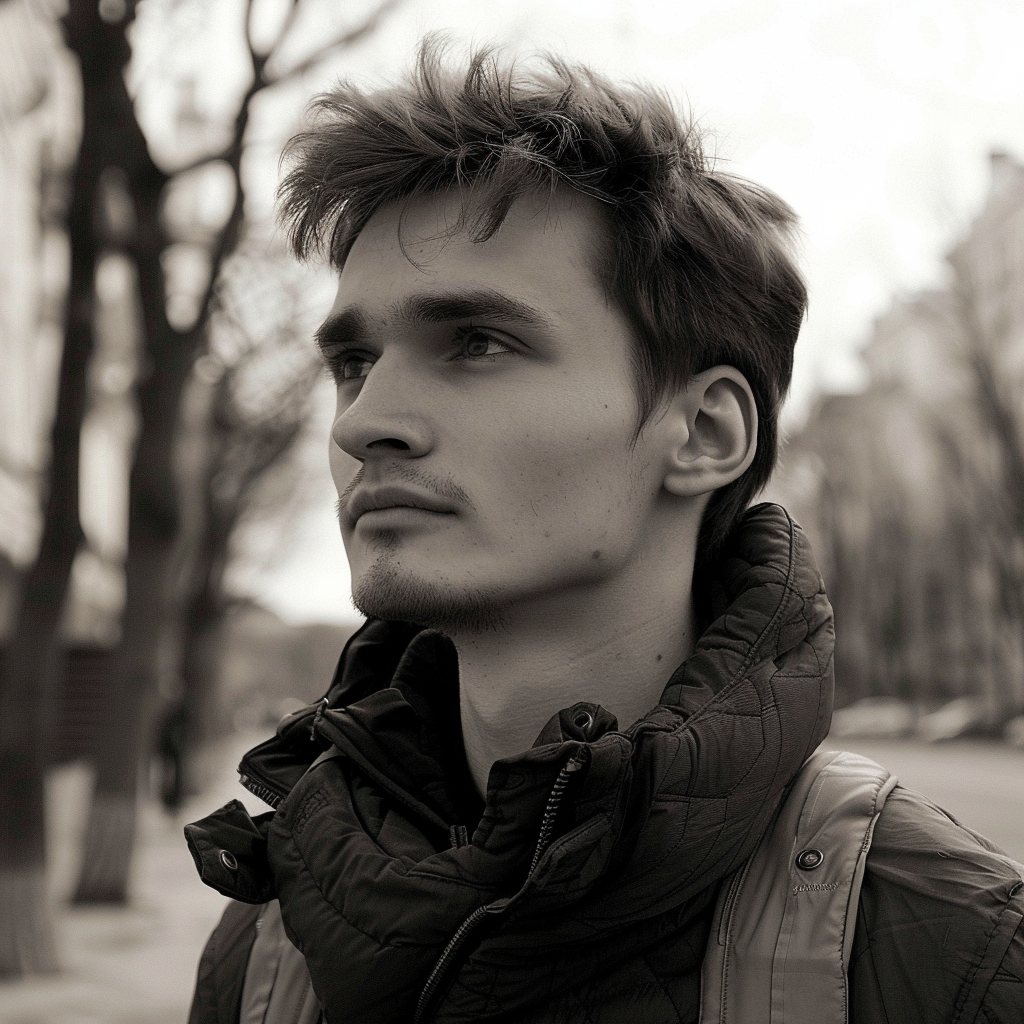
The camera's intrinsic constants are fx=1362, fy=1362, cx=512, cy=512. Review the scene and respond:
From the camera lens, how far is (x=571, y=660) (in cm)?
214

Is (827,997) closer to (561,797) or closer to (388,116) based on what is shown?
(561,797)

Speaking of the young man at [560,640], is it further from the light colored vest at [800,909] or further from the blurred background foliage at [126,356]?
the blurred background foliage at [126,356]

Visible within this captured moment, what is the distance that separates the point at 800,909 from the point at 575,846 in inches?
12.3

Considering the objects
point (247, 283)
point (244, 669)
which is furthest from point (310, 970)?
point (244, 669)

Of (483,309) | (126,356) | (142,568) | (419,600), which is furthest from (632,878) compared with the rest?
(126,356)

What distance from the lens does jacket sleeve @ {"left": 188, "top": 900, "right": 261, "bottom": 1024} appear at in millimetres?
2215

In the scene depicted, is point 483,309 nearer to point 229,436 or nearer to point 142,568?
point 142,568

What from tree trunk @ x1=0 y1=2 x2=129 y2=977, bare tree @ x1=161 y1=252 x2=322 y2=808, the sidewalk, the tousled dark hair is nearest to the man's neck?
the tousled dark hair

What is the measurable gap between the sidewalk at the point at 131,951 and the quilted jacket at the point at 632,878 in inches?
232

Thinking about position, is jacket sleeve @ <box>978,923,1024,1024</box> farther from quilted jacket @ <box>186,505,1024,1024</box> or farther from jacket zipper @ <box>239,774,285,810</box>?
jacket zipper @ <box>239,774,285,810</box>

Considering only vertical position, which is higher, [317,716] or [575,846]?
[317,716]

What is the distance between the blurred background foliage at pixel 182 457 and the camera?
802 centimetres

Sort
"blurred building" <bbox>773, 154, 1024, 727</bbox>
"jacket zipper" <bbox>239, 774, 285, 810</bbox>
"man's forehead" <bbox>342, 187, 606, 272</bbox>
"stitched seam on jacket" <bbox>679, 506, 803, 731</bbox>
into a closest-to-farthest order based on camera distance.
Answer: "stitched seam on jacket" <bbox>679, 506, 803, 731</bbox>
"man's forehead" <bbox>342, 187, 606, 272</bbox>
"jacket zipper" <bbox>239, 774, 285, 810</bbox>
"blurred building" <bbox>773, 154, 1024, 727</bbox>

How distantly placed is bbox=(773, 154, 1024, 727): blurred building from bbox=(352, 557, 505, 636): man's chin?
71.2 ft
